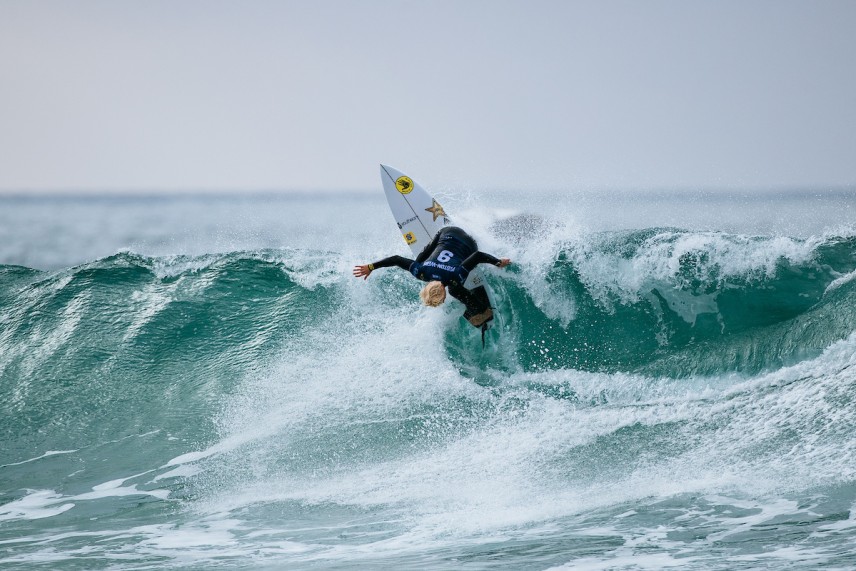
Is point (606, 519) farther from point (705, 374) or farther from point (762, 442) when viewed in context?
point (705, 374)

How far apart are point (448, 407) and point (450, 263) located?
137cm

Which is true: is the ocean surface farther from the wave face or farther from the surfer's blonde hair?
the surfer's blonde hair

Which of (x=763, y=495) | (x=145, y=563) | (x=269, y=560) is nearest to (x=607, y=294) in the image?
(x=763, y=495)

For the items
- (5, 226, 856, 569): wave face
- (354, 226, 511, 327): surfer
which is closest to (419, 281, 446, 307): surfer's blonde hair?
(354, 226, 511, 327): surfer

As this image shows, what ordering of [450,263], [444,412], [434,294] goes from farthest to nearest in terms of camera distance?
[450,263]
[444,412]
[434,294]

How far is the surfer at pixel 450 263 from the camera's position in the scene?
739 centimetres

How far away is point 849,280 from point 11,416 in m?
8.97

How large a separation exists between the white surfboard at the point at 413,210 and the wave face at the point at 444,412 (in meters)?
0.69

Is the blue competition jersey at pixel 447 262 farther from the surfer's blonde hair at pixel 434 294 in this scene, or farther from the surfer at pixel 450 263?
the surfer's blonde hair at pixel 434 294

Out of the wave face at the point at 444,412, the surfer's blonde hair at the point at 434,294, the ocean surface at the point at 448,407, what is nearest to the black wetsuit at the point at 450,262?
the surfer's blonde hair at the point at 434,294

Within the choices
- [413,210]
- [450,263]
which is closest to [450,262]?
[450,263]

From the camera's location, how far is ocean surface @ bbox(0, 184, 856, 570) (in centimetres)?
529

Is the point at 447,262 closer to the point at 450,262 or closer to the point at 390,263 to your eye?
the point at 450,262

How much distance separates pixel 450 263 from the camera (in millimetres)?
7477
